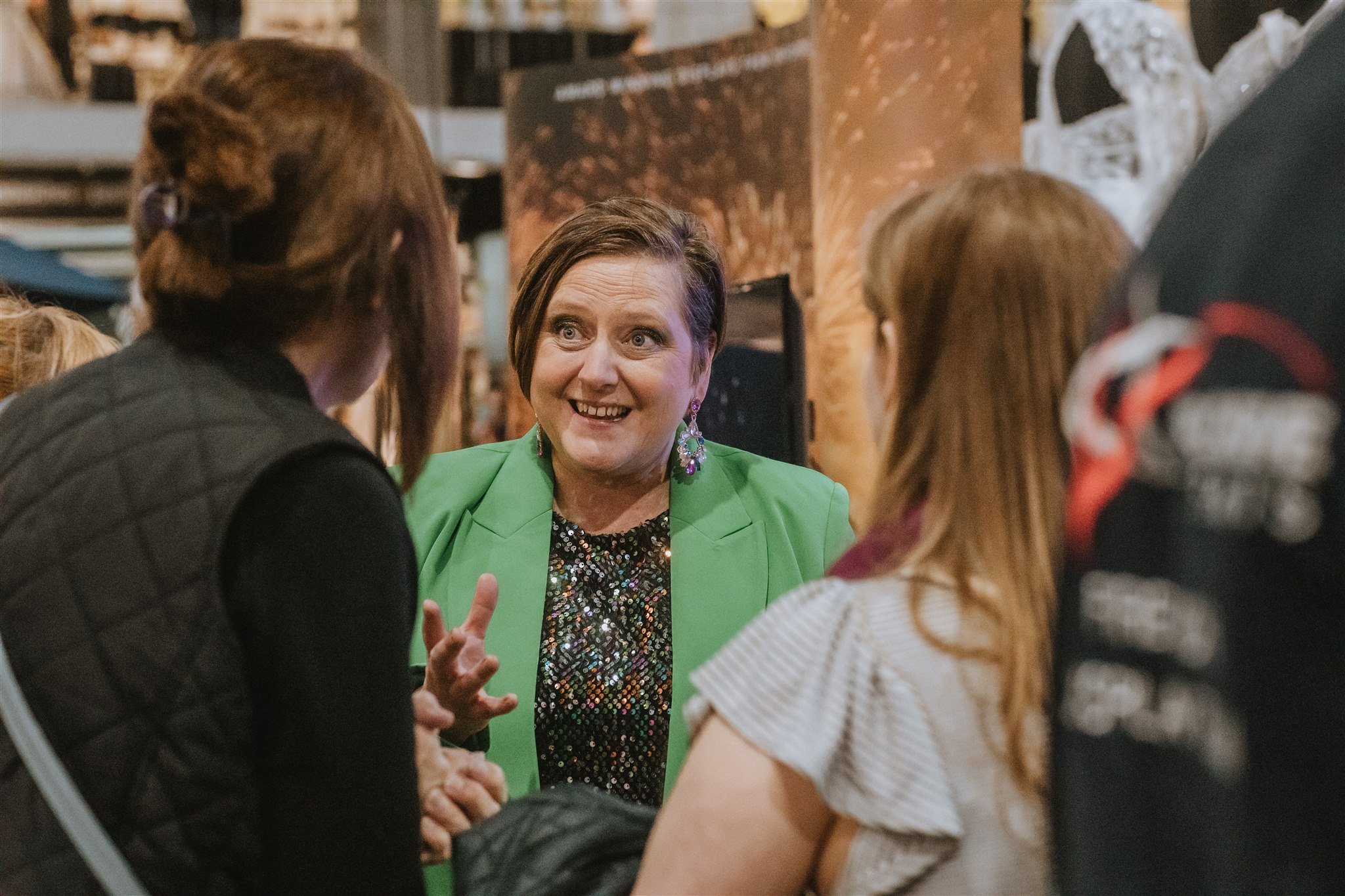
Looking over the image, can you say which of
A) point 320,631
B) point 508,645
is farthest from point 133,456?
point 508,645

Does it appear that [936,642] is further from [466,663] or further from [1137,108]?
[1137,108]

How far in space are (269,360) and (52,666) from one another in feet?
1.00

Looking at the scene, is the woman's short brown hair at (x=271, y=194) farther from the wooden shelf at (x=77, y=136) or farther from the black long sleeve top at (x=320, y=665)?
the wooden shelf at (x=77, y=136)

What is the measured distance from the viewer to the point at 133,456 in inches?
37.8

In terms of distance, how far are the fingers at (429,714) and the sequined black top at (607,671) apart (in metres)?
0.67

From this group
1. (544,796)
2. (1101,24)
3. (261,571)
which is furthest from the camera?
(1101,24)

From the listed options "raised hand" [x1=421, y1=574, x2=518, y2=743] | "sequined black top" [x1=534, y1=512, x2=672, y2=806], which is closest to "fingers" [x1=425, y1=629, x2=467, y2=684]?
"raised hand" [x1=421, y1=574, x2=518, y2=743]

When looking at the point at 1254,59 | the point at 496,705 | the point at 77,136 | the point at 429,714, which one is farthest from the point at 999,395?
the point at 77,136

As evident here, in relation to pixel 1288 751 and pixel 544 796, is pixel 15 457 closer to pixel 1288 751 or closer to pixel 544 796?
Result: pixel 544 796

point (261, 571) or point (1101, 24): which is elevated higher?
point (1101, 24)

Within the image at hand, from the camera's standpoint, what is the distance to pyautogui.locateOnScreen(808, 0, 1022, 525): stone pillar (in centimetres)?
254

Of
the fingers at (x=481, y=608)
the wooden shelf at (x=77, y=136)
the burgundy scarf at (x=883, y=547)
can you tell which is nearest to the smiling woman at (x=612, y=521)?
the fingers at (x=481, y=608)

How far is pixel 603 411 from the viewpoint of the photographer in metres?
2.13

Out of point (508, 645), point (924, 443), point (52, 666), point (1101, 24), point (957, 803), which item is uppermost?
point (1101, 24)
